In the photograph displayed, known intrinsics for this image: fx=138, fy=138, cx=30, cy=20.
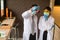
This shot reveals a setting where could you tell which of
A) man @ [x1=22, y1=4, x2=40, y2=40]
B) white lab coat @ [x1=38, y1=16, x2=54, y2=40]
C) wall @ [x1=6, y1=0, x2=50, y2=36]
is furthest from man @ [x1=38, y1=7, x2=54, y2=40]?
wall @ [x1=6, y1=0, x2=50, y2=36]

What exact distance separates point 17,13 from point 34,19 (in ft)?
4.40

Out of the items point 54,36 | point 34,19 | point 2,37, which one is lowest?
point 54,36

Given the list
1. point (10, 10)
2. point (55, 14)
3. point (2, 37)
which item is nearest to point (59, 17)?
point (55, 14)

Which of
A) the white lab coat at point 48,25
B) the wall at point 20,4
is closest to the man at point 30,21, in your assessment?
the white lab coat at point 48,25

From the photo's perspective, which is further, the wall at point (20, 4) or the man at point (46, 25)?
the wall at point (20, 4)

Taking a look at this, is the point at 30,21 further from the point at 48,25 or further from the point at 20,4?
the point at 20,4

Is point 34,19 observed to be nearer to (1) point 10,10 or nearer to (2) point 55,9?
(1) point 10,10

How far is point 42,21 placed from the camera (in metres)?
2.95

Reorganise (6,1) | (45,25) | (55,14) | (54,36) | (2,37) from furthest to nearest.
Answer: (55,14), (6,1), (54,36), (45,25), (2,37)

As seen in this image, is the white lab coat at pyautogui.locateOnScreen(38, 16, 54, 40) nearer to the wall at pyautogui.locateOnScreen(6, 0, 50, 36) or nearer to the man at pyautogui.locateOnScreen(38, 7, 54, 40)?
the man at pyautogui.locateOnScreen(38, 7, 54, 40)

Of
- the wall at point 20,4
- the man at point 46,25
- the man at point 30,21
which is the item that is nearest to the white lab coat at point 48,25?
the man at point 46,25

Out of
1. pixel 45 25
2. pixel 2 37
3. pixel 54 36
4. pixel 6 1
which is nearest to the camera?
pixel 2 37

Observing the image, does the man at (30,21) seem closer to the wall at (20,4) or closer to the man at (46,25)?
the man at (46,25)

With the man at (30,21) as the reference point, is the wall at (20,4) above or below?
above
